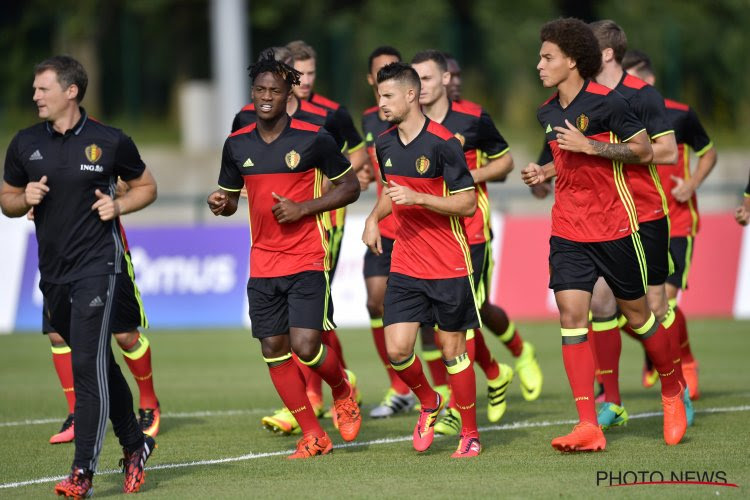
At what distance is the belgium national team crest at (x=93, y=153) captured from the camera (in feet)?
23.7

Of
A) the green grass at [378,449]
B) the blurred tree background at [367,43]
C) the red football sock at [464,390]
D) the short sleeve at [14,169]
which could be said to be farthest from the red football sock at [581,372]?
the blurred tree background at [367,43]

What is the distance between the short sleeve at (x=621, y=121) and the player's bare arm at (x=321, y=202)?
1687 mm

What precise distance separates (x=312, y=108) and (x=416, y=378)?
276 centimetres

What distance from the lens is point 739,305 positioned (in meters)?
16.1

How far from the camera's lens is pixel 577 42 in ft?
26.1

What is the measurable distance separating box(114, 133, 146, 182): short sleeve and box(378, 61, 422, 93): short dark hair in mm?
1639

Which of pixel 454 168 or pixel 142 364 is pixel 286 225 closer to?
pixel 454 168

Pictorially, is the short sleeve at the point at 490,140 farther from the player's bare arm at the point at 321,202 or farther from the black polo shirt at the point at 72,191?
the black polo shirt at the point at 72,191

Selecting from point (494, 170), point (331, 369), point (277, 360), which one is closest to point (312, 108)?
point (494, 170)

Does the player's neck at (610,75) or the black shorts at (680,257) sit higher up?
the player's neck at (610,75)

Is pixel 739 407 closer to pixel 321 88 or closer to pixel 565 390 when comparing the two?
pixel 565 390

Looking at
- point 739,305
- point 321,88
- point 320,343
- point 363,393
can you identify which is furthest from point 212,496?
point 321,88

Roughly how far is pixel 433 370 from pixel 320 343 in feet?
6.84

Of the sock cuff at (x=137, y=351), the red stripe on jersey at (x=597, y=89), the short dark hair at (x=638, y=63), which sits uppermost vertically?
the short dark hair at (x=638, y=63)
